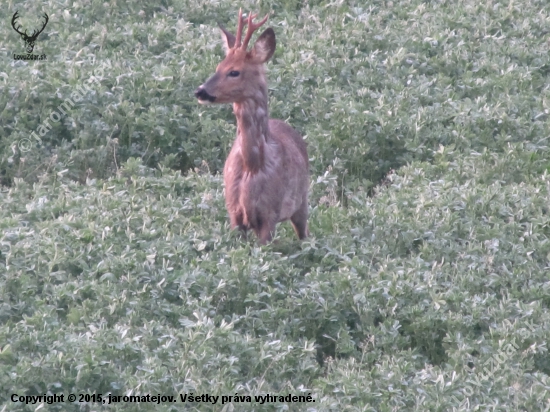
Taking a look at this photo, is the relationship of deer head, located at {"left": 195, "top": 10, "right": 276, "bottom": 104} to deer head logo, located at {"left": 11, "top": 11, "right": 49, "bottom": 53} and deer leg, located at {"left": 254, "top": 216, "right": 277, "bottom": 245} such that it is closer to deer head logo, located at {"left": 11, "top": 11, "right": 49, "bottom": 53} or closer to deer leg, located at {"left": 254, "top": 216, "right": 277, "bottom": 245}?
deer leg, located at {"left": 254, "top": 216, "right": 277, "bottom": 245}

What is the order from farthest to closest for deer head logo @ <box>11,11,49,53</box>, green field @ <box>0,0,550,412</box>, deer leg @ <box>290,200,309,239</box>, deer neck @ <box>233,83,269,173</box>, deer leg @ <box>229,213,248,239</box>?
deer head logo @ <box>11,11,49,53</box> → deer leg @ <box>290,200,309,239</box> → deer leg @ <box>229,213,248,239</box> → deer neck @ <box>233,83,269,173</box> → green field @ <box>0,0,550,412</box>

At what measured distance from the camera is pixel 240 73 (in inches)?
348

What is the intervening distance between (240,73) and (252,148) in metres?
0.61

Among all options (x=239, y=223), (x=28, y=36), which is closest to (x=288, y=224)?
(x=239, y=223)

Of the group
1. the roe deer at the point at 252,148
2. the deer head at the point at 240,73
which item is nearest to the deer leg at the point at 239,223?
the roe deer at the point at 252,148

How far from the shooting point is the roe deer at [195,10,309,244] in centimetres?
880

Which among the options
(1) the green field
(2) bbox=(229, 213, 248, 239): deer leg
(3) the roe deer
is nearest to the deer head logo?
(1) the green field

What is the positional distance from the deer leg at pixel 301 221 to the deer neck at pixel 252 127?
732 millimetres

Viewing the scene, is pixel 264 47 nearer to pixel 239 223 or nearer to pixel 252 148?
pixel 252 148

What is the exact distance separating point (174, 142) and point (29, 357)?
15.7 ft

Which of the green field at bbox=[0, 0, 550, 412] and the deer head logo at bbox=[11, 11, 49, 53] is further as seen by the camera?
the deer head logo at bbox=[11, 11, 49, 53]

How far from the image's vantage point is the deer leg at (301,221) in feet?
31.1

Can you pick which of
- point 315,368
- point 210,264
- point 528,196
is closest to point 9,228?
point 210,264

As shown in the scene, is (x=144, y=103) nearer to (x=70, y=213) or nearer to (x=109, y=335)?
(x=70, y=213)
